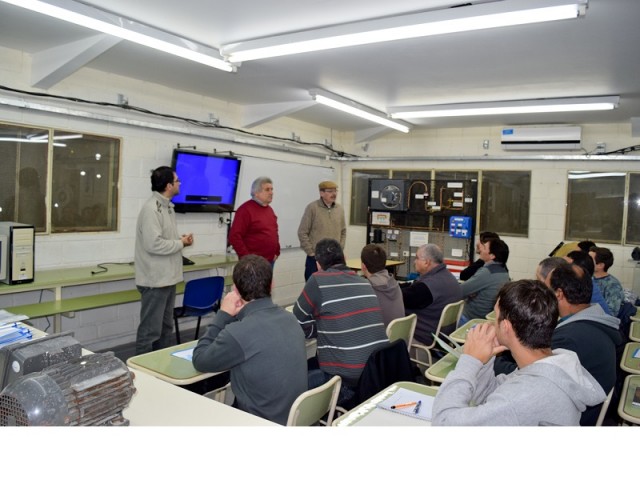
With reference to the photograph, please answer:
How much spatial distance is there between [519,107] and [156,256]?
4.23m

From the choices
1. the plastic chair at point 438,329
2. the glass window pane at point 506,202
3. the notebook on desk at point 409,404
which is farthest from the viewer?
the glass window pane at point 506,202

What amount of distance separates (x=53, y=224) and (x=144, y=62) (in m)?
1.72

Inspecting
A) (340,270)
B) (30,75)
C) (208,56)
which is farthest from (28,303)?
(340,270)

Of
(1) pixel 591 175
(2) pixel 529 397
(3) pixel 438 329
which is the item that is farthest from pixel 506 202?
(2) pixel 529 397

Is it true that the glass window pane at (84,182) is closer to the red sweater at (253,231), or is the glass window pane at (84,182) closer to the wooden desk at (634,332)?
the red sweater at (253,231)

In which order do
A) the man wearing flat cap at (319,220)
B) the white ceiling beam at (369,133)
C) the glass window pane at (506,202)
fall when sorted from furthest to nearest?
the white ceiling beam at (369,133) → the glass window pane at (506,202) → the man wearing flat cap at (319,220)

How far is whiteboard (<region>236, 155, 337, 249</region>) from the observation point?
6.59 m

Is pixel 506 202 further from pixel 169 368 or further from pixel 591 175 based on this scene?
pixel 169 368

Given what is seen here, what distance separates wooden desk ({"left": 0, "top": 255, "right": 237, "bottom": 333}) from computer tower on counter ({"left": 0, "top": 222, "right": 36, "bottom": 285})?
0.23 feet

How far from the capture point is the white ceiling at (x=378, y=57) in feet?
10.8

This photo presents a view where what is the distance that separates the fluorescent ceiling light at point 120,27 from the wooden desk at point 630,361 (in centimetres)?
361

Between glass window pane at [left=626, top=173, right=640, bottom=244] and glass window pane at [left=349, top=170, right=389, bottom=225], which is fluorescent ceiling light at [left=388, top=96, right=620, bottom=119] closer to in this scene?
glass window pane at [left=626, top=173, right=640, bottom=244]

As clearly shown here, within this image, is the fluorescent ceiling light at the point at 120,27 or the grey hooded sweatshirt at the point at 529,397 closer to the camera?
the grey hooded sweatshirt at the point at 529,397

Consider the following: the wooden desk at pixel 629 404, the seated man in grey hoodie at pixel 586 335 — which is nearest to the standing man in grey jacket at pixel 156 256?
the seated man in grey hoodie at pixel 586 335
